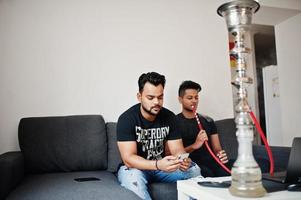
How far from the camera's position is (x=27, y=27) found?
84.3 inches

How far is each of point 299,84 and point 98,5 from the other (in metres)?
2.38

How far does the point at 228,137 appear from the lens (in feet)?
7.27

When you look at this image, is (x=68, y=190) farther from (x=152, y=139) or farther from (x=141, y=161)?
(x=152, y=139)

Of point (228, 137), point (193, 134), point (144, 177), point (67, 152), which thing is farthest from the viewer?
point (228, 137)

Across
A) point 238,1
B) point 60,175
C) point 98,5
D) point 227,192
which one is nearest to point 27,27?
point 98,5

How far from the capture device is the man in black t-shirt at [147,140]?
1.46m

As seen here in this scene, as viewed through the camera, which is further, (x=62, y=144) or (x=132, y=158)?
(x=62, y=144)

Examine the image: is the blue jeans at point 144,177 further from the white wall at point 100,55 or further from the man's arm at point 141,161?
the white wall at point 100,55

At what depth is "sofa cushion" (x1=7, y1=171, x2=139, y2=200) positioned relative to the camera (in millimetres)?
1319

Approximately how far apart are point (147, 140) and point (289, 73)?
2416 millimetres

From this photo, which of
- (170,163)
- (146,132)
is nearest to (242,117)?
(170,163)

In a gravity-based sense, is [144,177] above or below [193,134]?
below

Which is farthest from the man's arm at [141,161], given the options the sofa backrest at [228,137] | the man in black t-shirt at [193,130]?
the sofa backrest at [228,137]

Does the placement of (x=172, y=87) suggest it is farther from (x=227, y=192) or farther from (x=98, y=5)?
(x=227, y=192)
